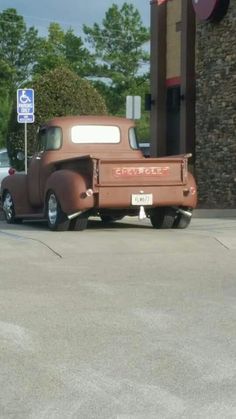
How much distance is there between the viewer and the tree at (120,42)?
6781cm

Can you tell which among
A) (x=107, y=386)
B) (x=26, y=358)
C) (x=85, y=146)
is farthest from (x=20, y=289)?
(x=85, y=146)

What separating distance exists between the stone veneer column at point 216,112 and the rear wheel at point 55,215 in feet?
25.3

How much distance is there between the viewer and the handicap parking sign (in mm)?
20078

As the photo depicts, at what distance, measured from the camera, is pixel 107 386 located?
559 cm

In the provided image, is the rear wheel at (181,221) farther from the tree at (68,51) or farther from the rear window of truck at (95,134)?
the tree at (68,51)

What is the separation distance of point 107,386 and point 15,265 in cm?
547

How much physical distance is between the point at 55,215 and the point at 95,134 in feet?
6.82

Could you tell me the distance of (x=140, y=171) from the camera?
13.9 metres

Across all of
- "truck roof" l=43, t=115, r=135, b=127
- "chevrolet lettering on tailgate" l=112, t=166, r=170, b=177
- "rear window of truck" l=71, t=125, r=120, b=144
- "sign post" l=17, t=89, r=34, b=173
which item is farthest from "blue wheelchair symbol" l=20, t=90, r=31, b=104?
"chevrolet lettering on tailgate" l=112, t=166, r=170, b=177

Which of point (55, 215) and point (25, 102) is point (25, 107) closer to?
point (25, 102)

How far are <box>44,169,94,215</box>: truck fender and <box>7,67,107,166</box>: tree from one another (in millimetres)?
10782

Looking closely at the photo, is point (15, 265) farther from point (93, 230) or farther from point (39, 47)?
point (39, 47)

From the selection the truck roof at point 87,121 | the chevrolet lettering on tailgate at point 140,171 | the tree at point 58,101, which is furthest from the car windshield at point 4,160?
the chevrolet lettering on tailgate at point 140,171

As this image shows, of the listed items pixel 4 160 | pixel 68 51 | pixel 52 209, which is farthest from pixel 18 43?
pixel 52 209
